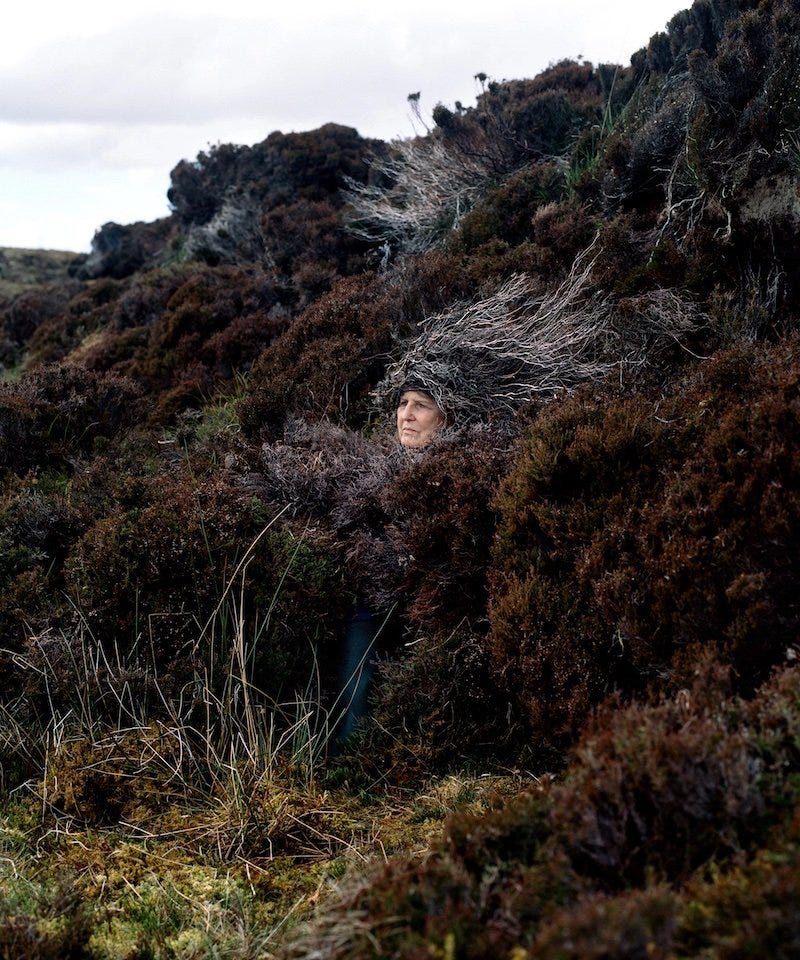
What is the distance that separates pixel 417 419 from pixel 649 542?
8.14 feet

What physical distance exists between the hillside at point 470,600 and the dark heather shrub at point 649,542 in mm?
16

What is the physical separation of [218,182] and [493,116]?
766 cm

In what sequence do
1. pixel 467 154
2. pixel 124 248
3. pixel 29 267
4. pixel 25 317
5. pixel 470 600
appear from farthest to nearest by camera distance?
pixel 29 267
pixel 124 248
pixel 25 317
pixel 467 154
pixel 470 600

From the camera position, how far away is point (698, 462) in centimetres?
408

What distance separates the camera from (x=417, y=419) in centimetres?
611

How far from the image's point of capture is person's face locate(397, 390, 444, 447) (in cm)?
605

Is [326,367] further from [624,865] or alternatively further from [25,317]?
[25,317]

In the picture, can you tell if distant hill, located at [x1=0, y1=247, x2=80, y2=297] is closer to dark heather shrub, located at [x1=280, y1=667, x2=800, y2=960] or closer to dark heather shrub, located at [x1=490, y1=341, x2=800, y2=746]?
dark heather shrub, located at [x1=490, y1=341, x2=800, y2=746]

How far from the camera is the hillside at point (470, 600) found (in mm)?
2424

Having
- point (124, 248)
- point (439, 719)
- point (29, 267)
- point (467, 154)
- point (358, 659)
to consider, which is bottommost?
point (439, 719)

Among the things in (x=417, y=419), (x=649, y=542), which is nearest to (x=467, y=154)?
(x=417, y=419)

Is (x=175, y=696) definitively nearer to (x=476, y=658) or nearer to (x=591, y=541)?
(x=476, y=658)

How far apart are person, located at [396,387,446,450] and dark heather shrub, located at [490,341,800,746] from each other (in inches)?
51.6

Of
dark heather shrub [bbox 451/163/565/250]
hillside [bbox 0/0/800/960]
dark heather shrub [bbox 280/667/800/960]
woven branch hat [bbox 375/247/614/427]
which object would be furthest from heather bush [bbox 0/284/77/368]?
dark heather shrub [bbox 280/667/800/960]
